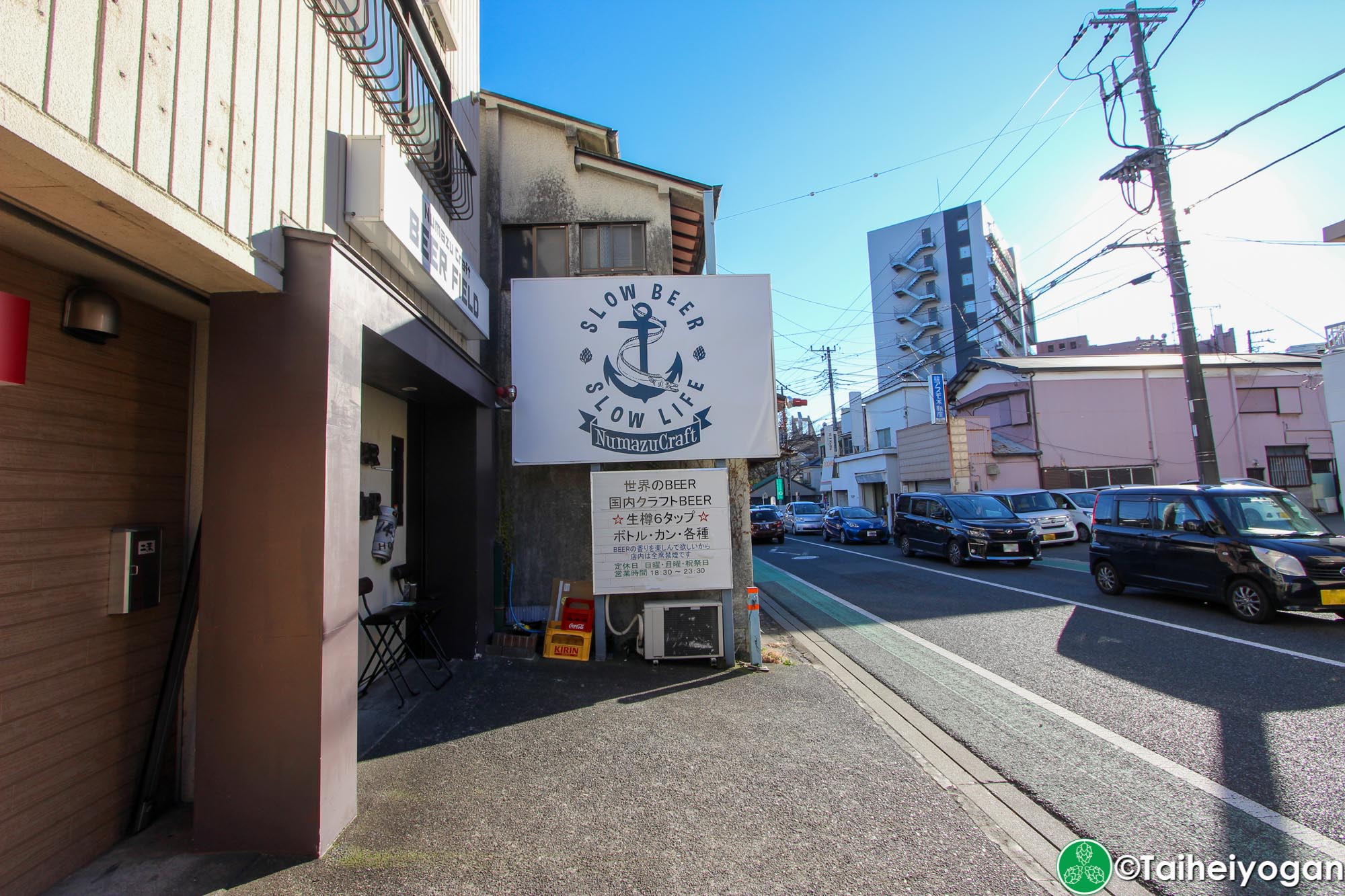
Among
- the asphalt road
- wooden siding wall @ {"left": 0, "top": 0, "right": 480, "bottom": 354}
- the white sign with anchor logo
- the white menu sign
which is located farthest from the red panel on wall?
the asphalt road

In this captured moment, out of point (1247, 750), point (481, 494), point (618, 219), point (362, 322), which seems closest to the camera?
point (362, 322)

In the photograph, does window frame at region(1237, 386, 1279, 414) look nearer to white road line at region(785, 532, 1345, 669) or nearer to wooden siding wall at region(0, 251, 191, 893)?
white road line at region(785, 532, 1345, 669)

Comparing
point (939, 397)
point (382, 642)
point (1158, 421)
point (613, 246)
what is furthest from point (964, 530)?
point (1158, 421)

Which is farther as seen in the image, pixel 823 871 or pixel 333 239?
pixel 333 239

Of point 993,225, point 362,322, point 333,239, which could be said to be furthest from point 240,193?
point 993,225

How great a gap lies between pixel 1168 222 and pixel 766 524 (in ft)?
51.1

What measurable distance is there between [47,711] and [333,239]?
8.20 feet

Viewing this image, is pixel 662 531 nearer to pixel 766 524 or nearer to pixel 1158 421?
pixel 766 524

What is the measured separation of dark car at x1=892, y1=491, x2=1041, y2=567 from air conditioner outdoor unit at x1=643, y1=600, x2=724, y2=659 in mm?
10025

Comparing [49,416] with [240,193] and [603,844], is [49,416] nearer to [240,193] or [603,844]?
[240,193]

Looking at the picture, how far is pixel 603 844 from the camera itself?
3.26m

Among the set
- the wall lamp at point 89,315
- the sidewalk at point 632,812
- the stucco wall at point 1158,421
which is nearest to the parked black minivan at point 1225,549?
the sidewalk at point 632,812

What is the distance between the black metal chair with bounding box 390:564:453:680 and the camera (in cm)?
549

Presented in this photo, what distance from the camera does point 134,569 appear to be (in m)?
3.24
